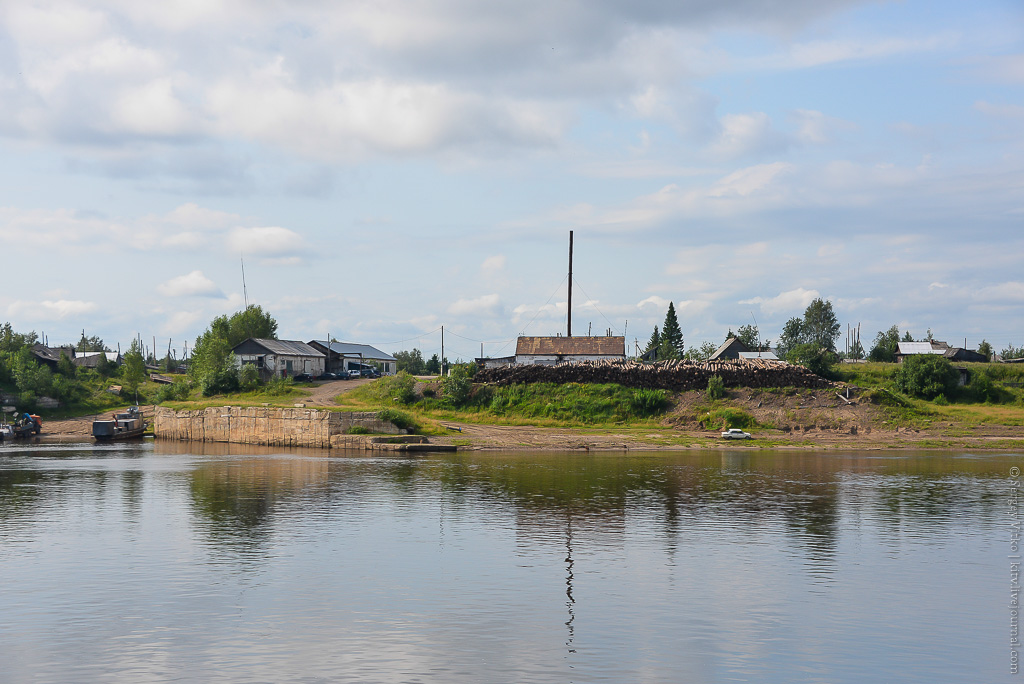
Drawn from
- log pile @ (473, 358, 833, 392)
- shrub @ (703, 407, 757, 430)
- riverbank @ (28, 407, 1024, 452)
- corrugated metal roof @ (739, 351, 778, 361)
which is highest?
corrugated metal roof @ (739, 351, 778, 361)

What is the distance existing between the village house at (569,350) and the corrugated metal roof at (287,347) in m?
30.9

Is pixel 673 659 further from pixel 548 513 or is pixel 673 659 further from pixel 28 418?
pixel 28 418

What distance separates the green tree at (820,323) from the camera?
14862cm

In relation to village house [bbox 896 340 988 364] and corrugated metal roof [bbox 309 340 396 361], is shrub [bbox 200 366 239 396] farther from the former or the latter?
village house [bbox 896 340 988 364]

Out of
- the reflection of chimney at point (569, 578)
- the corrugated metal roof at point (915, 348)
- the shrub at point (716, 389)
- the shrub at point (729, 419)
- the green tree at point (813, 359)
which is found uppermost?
the corrugated metal roof at point (915, 348)

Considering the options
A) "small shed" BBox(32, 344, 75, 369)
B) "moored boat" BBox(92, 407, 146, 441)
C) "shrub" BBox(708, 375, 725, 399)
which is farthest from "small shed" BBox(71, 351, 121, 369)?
"shrub" BBox(708, 375, 725, 399)

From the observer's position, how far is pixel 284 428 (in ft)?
252

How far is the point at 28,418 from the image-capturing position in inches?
3770

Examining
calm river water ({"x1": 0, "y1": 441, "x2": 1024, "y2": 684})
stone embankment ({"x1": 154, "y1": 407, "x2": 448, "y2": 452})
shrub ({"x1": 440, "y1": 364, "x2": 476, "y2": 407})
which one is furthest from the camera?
shrub ({"x1": 440, "y1": 364, "x2": 476, "y2": 407})

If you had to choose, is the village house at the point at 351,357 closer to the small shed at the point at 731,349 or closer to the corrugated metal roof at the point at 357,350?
the corrugated metal roof at the point at 357,350

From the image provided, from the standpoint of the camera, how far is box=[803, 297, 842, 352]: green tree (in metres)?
149

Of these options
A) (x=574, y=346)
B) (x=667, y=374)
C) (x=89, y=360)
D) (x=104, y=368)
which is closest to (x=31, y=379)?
(x=104, y=368)

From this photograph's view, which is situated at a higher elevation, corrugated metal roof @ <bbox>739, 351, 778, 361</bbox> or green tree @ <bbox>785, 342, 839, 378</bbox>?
corrugated metal roof @ <bbox>739, 351, 778, 361</bbox>

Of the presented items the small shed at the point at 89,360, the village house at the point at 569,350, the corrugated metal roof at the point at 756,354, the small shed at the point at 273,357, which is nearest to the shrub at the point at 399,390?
the village house at the point at 569,350
